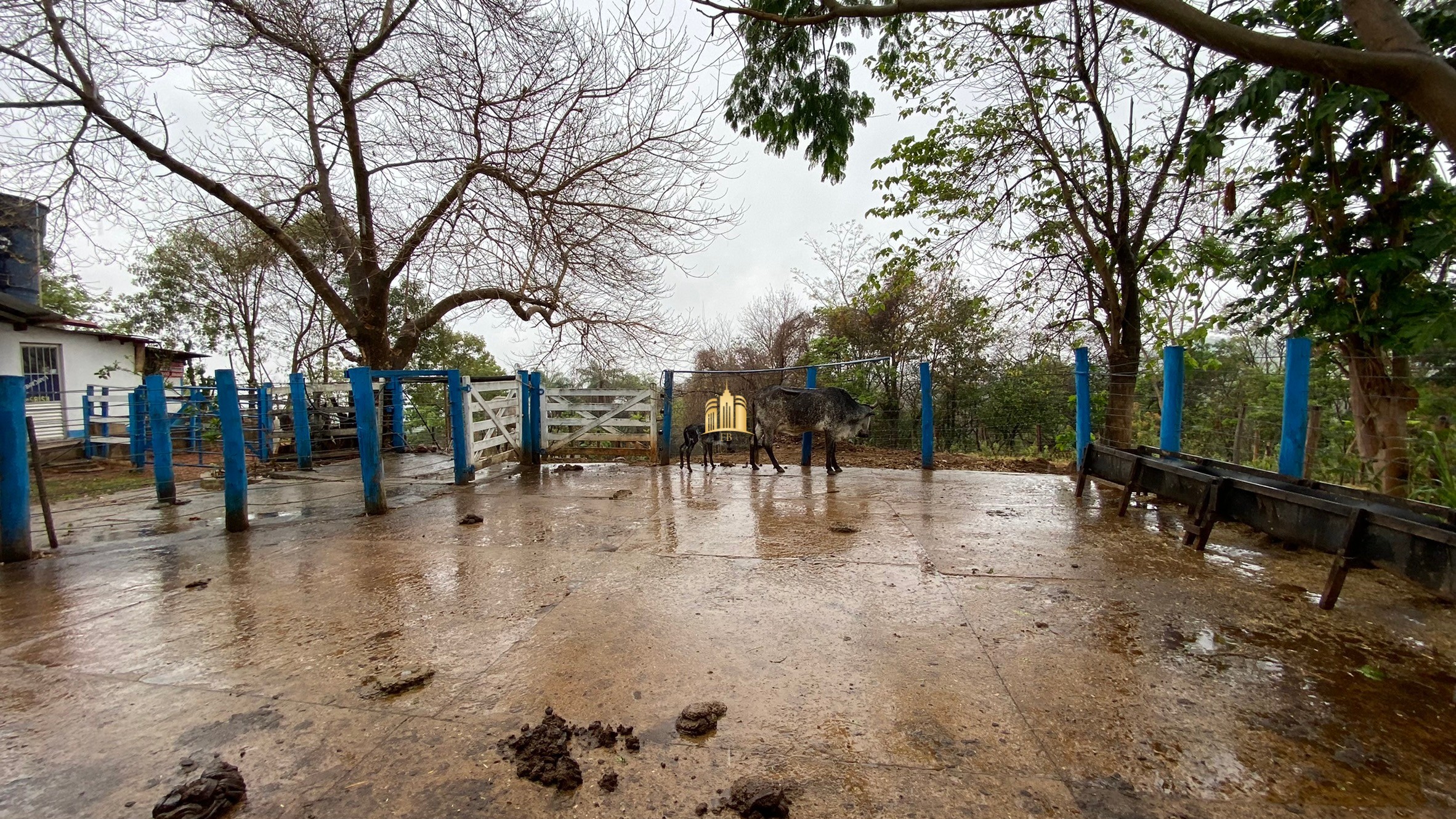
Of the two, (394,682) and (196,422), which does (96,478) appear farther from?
(394,682)

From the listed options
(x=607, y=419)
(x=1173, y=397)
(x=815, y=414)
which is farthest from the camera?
(x=607, y=419)

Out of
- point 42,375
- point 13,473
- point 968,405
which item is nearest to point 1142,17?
point 968,405

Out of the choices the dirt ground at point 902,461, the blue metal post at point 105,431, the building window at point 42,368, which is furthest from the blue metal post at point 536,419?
the building window at point 42,368

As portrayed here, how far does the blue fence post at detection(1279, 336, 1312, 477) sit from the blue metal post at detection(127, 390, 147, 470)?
A: 611 inches

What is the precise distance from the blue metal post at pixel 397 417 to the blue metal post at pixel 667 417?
19.6ft

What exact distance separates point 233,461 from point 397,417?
24.6 ft

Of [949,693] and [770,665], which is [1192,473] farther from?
[770,665]

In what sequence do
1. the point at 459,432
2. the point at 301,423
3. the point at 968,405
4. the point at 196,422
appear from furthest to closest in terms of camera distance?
the point at 968,405 < the point at 196,422 < the point at 301,423 < the point at 459,432

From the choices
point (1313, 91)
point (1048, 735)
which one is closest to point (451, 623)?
point (1048, 735)

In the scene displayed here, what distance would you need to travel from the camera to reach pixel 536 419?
29.8 feet

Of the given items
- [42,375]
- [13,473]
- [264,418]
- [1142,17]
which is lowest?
[13,473]

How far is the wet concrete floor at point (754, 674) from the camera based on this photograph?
1667 millimetres

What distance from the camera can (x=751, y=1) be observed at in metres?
4.95

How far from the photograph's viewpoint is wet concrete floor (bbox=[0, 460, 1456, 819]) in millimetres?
1667
